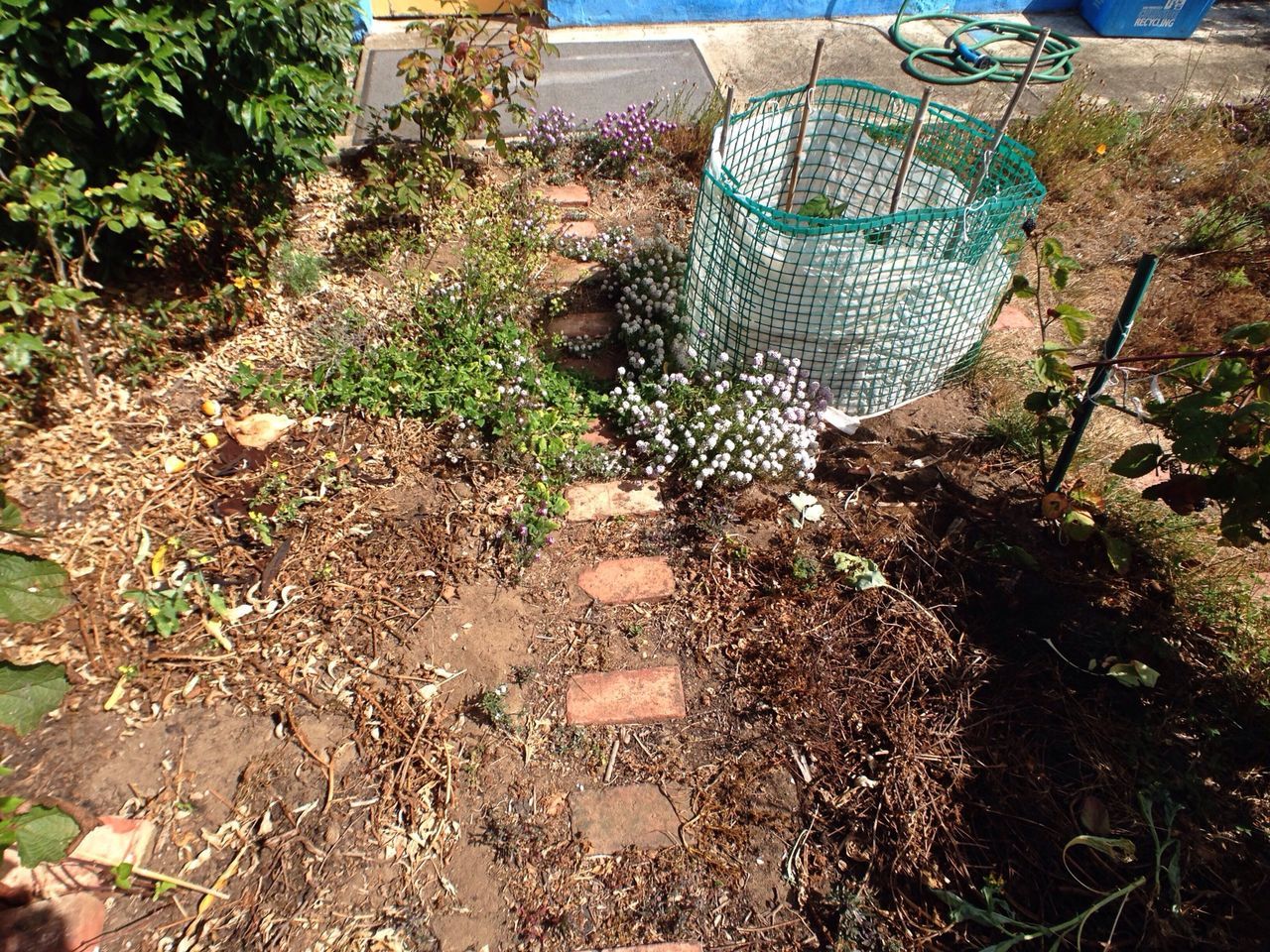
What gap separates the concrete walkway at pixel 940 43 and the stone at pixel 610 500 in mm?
3778

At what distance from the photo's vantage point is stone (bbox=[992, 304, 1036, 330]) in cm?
371

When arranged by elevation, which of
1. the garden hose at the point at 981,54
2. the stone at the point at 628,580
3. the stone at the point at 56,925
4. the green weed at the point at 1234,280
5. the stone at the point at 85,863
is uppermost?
the garden hose at the point at 981,54

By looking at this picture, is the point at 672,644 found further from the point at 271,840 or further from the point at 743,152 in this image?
the point at 743,152

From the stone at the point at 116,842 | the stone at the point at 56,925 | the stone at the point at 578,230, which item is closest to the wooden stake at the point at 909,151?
the stone at the point at 578,230

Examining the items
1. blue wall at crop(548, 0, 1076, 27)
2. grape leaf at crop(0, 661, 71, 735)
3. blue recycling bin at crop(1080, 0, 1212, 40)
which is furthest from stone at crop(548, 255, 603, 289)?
blue recycling bin at crop(1080, 0, 1212, 40)

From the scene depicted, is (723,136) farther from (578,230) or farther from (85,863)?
(85,863)

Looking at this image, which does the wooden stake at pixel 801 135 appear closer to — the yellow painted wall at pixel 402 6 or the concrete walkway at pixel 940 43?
the concrete walkway at pixel 940 43

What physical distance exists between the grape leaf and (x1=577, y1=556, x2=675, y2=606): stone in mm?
1507

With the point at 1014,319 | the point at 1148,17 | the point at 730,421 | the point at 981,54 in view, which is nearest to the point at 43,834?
the point at 730,421

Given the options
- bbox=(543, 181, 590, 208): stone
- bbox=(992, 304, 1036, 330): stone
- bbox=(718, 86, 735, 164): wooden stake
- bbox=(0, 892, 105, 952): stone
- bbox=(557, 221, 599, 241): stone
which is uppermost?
bbox=(718, 86, 735, 164): wooden stake

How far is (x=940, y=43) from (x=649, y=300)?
4.52 m

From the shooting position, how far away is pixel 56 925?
1.83 metres

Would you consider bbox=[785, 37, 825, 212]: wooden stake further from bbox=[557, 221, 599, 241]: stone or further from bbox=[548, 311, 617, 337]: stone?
bbox=[557, 221, 599, 241]: stone

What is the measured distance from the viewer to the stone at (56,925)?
5.92 feet
